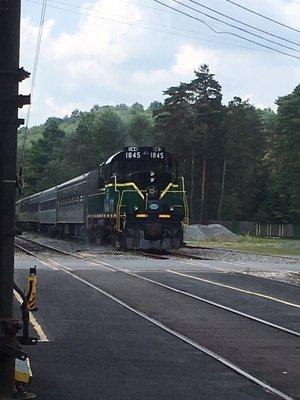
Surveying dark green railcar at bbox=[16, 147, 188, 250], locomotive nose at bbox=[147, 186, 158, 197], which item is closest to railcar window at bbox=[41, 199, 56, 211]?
dark green railcar at bbox=[16, 147, 188, 250]

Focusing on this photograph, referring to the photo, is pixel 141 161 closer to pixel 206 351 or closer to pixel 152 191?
pixel 152 191

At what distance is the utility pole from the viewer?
595 cm

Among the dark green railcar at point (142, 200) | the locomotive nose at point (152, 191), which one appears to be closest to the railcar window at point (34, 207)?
the dark green railcar at point (142, 200)

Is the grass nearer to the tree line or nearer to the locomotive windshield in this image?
the locomotive windshield

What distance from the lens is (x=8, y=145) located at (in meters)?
5.98

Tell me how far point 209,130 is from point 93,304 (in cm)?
7122

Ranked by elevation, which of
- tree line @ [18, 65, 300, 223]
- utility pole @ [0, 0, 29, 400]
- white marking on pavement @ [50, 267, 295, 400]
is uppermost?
tree line @ [18, 65, 300, 223]

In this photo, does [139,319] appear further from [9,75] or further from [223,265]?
[223,265]

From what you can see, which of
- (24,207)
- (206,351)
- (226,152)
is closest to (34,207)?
(24,207)

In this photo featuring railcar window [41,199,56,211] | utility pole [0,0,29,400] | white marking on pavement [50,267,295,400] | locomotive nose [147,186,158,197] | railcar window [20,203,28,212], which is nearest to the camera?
utility pole [0,0,29,400]

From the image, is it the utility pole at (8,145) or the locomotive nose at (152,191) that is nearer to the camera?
the utility pole at (8,145)

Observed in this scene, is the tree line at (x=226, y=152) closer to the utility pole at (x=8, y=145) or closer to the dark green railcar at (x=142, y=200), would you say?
the dark green railcar at (x=142, y=200)

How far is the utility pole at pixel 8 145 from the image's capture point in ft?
19.5

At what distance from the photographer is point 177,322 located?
1127 centimetres
